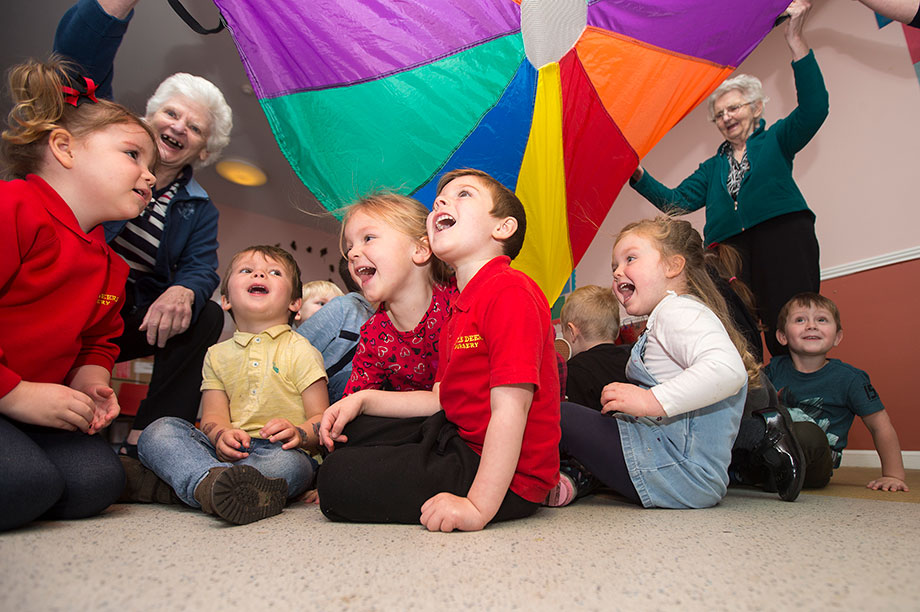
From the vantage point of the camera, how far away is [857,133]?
2557mm

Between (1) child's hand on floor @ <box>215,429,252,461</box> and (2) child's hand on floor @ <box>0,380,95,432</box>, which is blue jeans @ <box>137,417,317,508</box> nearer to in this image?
(1) child's hand on floor @ <box>215,429,252,461</box>

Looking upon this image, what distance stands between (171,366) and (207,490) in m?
0.67

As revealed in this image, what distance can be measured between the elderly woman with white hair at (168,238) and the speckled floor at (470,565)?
1.90 ft

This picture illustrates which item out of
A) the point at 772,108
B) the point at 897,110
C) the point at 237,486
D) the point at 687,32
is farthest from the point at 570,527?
the point at 772,108

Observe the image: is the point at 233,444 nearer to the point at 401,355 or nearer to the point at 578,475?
the point at 401,355

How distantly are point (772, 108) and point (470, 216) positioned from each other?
2.65m

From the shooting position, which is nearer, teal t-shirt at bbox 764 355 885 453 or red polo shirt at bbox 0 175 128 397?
red polo shirt at bbox 0 175 128 397

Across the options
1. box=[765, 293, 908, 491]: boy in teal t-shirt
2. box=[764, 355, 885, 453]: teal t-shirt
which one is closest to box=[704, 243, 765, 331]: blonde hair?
box=[765, 293, 908, 491]: boy in teal t-shirt

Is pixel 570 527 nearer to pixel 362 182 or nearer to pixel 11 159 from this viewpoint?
pixel 362 182

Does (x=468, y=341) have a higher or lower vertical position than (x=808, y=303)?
lower

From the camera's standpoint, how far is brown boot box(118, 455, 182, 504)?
112cm

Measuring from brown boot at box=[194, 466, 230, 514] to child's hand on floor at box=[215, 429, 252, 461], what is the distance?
0.13 metres

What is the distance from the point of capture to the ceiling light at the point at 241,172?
13.4 feet

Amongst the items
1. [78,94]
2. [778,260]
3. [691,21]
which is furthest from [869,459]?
[78,94]
